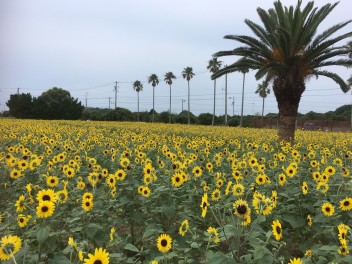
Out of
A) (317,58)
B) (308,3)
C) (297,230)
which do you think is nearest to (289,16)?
(308,3)

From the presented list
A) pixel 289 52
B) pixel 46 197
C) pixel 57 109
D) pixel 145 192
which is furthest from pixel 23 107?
pixel 46 197

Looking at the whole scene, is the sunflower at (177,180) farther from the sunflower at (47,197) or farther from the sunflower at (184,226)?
the sunflower at (47,197)

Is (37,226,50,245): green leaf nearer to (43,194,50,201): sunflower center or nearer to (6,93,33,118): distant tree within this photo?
(43,194,50,201): sunflower center

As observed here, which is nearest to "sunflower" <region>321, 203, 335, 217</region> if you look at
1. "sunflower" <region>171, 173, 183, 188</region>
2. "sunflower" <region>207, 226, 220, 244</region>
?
"sunflower" <region>207, 226, 220, 244</region>

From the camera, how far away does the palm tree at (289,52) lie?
44.5 feet

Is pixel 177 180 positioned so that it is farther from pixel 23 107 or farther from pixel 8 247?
pixel 23 107

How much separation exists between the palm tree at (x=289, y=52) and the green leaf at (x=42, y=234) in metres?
11.7

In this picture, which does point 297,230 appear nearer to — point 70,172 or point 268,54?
point 70,172

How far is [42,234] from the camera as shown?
2518 millimetres

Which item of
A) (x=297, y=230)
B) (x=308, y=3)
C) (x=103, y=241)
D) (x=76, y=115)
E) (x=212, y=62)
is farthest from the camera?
(x=212, y=62)

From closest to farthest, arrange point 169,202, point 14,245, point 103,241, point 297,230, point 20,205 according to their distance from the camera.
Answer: point 14,245 → point 103,241 → point 20,205 → point 169,202 → point 297,230

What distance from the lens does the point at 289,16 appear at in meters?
14.1

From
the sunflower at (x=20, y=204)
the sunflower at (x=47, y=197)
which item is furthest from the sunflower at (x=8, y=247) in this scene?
the sunflower at (x=20, y=204)

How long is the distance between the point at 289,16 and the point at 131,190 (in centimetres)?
1182
